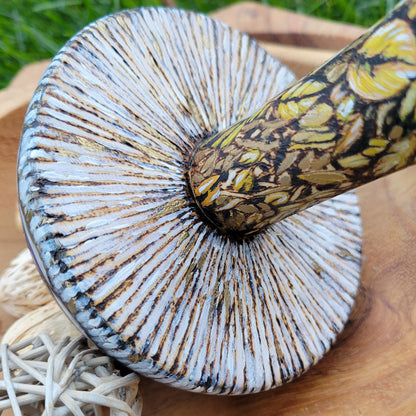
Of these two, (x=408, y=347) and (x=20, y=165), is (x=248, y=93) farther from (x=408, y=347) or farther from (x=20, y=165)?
(x=408, y=347)

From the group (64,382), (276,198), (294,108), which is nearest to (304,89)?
(294,108)

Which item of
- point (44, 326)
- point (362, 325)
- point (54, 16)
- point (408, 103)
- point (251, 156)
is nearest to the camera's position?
point (408, 103)

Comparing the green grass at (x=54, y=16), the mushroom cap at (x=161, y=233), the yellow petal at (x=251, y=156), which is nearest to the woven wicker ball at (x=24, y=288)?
the mushroom cap at (x=161, y=233)

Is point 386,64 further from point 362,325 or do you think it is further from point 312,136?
point 362,325

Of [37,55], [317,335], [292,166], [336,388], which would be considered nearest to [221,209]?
[292,166]

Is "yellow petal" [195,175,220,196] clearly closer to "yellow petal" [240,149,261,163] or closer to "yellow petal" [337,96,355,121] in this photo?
"yellow petal" [240,149,261,163]

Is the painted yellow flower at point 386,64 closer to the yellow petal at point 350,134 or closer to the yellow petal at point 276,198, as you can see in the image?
the yellow petal at point 350,134
